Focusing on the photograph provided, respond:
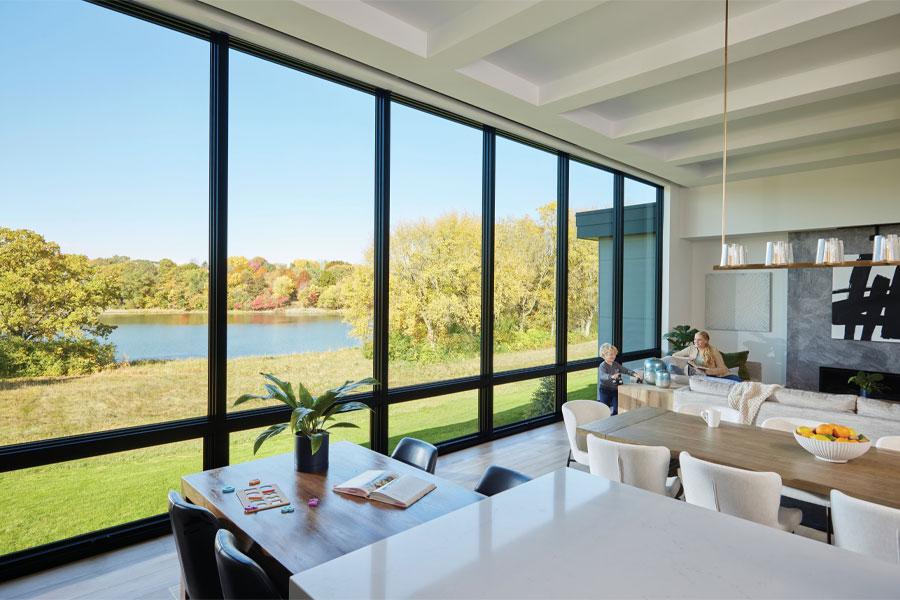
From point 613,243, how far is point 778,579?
6.60 m

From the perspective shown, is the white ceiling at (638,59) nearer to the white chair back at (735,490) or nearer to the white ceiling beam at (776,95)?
the white ceiling beam at (776,95)

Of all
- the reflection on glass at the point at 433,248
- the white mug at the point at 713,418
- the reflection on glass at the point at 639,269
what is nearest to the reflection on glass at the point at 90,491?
the reflection on glass at the point at 433,248

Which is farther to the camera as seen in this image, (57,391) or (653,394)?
(653,394)

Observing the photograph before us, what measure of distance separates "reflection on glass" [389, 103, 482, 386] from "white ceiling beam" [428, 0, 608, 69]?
43.1 inches

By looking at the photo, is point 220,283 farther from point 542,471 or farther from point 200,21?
point 542,471

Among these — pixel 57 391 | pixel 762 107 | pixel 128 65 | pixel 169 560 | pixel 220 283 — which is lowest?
pixel 169 560

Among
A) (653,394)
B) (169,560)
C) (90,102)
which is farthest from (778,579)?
(653,394)

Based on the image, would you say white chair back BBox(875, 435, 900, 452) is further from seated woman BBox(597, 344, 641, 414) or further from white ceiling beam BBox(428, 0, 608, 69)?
white ceiling beam BBox(428, 0, 608, 69)

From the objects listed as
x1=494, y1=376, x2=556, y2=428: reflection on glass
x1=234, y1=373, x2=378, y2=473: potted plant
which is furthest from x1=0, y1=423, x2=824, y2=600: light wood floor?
x1=494, y1=376, x2=556, y2=428: reflection on glass

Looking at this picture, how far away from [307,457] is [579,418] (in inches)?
81.6

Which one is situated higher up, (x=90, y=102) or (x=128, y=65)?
(x=128, y=65)

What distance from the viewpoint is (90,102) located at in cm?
316

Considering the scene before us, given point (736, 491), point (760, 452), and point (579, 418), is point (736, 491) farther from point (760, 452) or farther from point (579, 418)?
point (579, 418)

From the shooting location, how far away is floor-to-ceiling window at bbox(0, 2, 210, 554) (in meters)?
2.95
